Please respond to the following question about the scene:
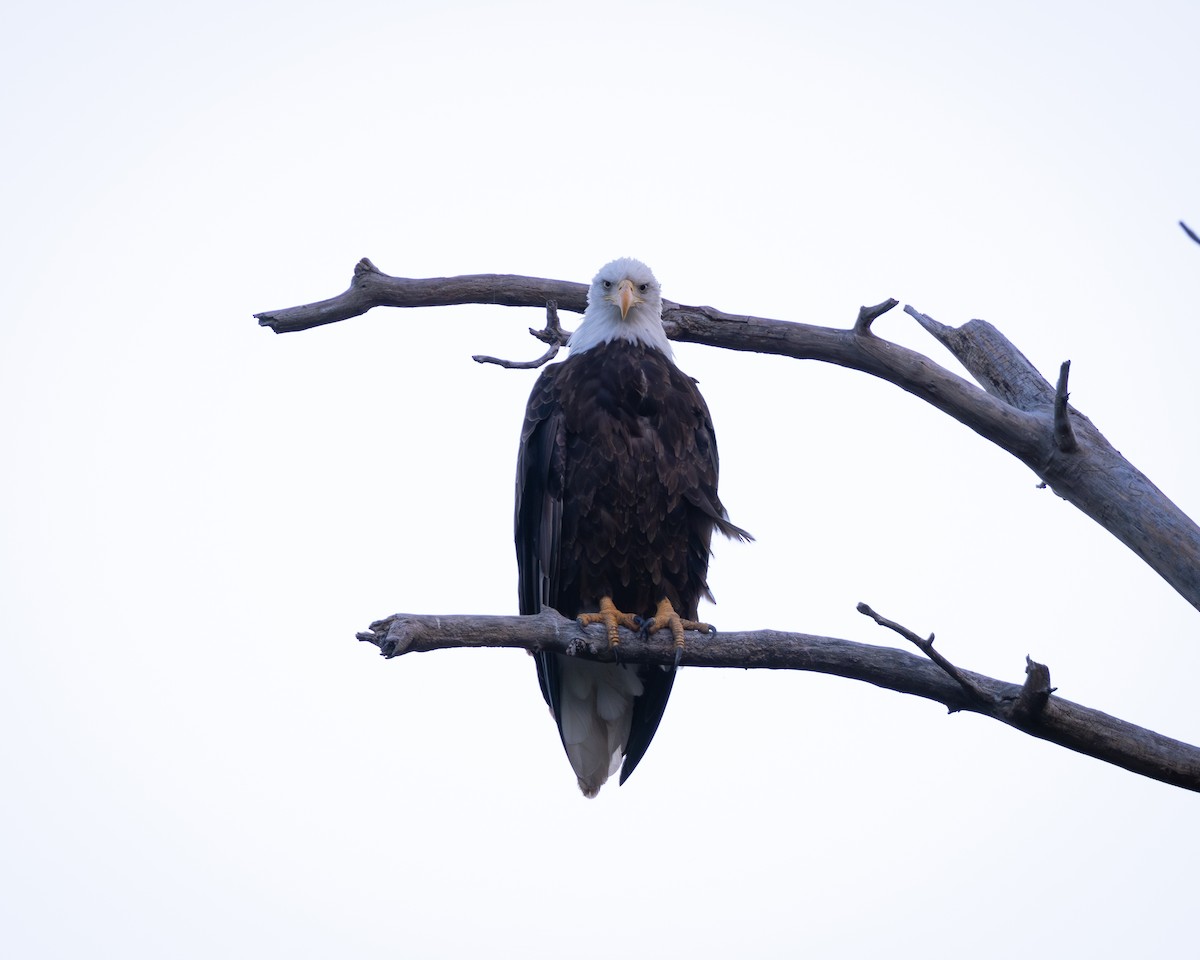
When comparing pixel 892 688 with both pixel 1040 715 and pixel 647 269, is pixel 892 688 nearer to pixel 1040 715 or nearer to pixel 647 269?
pixel 1040 715

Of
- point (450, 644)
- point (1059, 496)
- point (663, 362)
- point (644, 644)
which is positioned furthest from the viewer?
point (663, 362)

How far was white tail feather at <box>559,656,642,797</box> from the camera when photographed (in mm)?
5027

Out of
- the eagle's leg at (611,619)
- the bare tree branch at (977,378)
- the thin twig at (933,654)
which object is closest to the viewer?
the thin twig at (933,654)

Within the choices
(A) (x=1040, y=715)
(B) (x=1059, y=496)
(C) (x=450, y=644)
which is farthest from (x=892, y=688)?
(C) (x=450, y=644)

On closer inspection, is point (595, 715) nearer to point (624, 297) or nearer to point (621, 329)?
point (621, 329)

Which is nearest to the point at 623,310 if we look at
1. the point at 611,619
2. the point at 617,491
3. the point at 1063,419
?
the point at 617,491

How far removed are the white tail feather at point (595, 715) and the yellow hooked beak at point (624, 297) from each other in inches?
56.1

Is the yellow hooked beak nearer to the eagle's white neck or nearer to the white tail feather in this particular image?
the eagle's white neck

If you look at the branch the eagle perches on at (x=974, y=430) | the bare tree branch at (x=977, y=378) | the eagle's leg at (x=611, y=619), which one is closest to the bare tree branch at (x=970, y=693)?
the branch the eagle perches on at (x=974, y=430)

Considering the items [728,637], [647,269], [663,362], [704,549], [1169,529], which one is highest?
[647,269]

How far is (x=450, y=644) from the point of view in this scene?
10.4 ft

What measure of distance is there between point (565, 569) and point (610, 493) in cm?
34

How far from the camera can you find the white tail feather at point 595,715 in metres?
5.03

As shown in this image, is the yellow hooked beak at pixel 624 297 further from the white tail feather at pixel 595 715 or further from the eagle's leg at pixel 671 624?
the white tail feather at pixel 595 715
